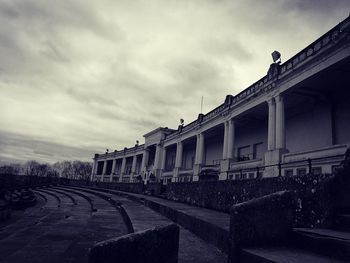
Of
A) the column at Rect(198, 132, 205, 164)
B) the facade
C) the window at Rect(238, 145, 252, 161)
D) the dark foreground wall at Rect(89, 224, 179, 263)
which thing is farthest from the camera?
the column at Rect(198, 132, 205, 164)

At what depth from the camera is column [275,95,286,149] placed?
47.1 ft

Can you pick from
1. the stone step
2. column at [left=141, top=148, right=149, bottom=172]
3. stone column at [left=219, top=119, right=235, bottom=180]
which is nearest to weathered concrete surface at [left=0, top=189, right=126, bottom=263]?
the stone step

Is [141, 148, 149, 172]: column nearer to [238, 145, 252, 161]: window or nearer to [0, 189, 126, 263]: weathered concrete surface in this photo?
[238, 145, 252, 161]: window

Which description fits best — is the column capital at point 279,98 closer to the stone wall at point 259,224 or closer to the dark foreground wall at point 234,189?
the dark foreground wall at point 234,189

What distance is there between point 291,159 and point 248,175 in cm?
423

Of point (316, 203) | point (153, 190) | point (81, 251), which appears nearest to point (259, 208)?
point (316, 203)

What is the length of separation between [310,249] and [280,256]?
583mm

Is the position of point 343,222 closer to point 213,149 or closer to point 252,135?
point 252,135

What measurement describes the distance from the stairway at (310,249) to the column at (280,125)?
1089 centimetres

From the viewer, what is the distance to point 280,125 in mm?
14531

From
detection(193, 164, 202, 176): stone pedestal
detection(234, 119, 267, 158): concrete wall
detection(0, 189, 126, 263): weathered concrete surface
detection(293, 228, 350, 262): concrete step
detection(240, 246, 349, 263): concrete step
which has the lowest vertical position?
detection(0, 189, 126, 263): weathered concrete surface

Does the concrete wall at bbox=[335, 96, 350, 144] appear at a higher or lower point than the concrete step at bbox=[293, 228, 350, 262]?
higher

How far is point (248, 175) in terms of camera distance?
1716 cm

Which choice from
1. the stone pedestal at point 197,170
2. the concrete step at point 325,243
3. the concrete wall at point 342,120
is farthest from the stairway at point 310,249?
the stone pedestal at point 197,170
